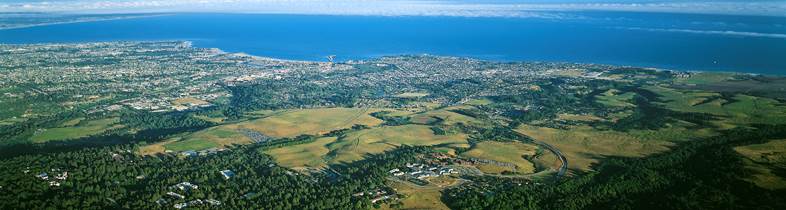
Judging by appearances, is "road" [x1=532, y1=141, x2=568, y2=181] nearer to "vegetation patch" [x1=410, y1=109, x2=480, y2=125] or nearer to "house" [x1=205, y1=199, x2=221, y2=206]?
"vegetation patch" [x1=410, y1=109, x2=480, y2=125]

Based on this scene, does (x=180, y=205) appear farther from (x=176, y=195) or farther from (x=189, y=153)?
(x=189, y=153)

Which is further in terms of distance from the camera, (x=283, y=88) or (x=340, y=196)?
(x=283, y=88)

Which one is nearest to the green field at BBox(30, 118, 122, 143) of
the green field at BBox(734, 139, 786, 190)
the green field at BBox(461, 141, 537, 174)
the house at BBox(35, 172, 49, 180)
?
the house at BBox(35, 172, 49, 180)

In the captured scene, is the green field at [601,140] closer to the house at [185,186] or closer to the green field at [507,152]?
the green field at [507,152]

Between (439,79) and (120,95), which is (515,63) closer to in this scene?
(439,79)

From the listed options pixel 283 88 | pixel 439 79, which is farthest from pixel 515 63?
pixel 283 88

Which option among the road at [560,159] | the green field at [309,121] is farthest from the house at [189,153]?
the road at [560,159]
